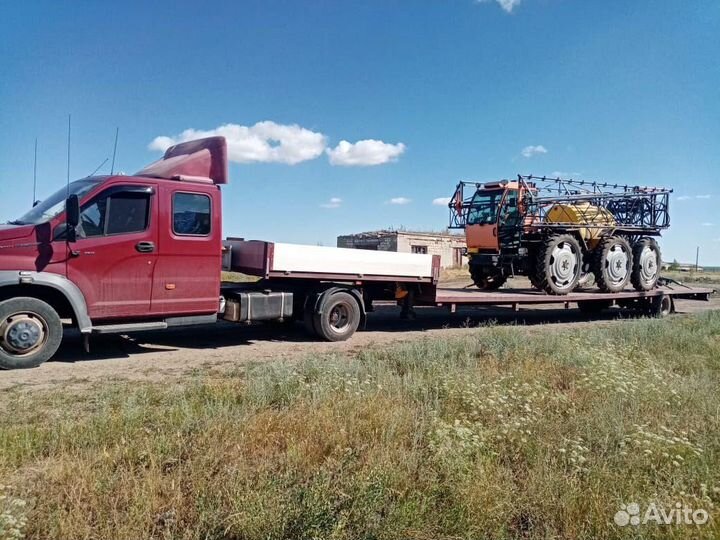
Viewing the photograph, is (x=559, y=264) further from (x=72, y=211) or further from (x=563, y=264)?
(x=72, y=211)

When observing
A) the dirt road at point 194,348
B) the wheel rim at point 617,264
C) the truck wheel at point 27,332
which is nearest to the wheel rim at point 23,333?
the truck wheel at point 27,332

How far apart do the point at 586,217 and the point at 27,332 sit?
12499 millimetres

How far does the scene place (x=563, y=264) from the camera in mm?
12570

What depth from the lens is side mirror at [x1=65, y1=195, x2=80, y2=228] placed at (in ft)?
21.3

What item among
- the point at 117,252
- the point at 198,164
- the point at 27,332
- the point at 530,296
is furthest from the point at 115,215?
the point at 530,296

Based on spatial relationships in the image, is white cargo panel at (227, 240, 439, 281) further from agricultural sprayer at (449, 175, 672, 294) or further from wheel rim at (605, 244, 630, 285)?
wheel rim at (605, 244, 630, 285)

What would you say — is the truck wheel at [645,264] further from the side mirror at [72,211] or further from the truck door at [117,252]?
the side mirror at [72,211]

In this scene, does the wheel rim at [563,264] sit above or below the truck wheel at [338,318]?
above

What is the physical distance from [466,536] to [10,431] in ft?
11.3

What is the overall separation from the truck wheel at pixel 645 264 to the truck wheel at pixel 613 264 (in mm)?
600

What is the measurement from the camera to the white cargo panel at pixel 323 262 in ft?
26.8

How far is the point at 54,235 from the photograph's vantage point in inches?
259

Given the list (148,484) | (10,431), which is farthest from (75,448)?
(148,484)

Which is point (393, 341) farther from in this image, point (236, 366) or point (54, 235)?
point (54, 235)
